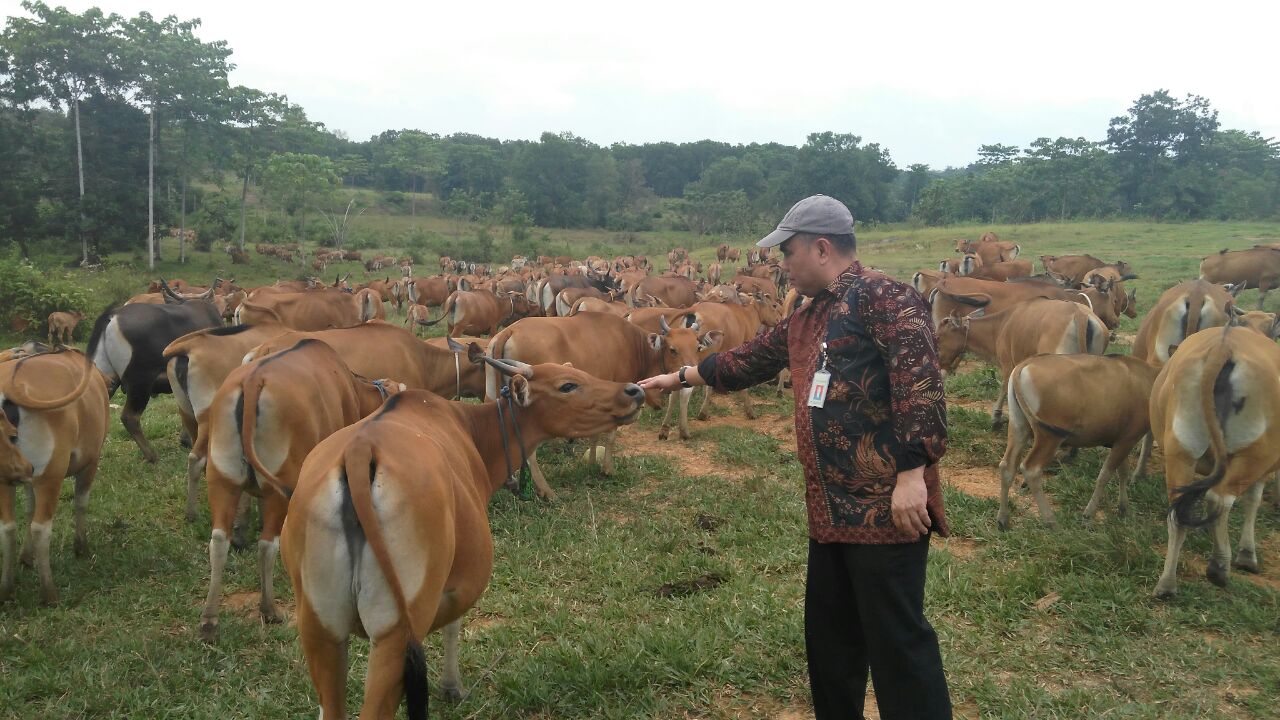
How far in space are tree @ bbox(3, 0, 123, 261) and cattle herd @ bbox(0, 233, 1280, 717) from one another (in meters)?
27.0

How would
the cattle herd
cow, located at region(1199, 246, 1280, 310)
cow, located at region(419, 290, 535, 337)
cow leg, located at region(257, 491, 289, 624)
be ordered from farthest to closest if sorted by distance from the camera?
cow, located at region(1199, 246, 1280, 310) < cow, located at region(419, 290, 535, 337) < cow leg, located at region(257, 491, 289, 624) < the cattle herd

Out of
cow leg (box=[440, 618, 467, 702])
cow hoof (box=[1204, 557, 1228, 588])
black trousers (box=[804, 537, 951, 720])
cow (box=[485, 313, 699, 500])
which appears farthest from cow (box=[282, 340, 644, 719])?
cow hoof (box=[1204, 557, 1228, 588])

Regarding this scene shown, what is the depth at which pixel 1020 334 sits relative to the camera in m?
9.62

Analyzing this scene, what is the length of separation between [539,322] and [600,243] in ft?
151

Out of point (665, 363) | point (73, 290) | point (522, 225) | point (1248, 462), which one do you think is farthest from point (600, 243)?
point (1248, 462)

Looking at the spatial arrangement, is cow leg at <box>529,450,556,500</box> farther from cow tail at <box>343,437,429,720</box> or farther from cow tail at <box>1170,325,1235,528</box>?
cow tail at <box>1170,325,1235,528</box>

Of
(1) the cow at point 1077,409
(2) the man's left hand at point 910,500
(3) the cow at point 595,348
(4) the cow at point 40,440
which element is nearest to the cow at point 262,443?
(4) the cow at point 40,440

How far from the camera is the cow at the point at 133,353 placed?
8.68m

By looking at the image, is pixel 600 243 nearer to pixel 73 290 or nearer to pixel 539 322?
pixel 73 290

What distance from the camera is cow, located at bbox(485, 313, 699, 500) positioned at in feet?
27.3

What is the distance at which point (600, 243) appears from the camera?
53.9 meters

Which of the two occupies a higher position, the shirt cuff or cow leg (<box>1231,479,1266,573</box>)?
the shirt cuff

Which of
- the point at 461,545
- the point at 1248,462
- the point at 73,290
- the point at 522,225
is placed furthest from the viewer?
the point at 522,225

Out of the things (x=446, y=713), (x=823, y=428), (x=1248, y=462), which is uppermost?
(x=823, y=428)
